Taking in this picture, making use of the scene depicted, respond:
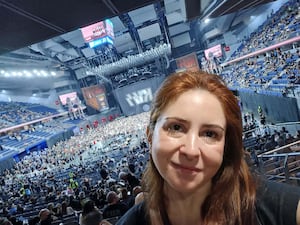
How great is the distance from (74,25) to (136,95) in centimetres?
4421

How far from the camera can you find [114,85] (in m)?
48.0

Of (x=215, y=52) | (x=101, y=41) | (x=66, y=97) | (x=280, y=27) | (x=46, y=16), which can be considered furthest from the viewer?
(x=66, y=97)

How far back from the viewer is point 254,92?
1912 centimetres

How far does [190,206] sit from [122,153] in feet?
60.6

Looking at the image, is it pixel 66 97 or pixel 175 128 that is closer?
pixel 175 128

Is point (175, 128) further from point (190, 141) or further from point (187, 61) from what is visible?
point (187, 61)

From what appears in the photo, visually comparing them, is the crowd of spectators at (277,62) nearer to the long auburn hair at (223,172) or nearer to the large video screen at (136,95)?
the long auburn hair at (223,172)

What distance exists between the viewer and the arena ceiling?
2307 mm

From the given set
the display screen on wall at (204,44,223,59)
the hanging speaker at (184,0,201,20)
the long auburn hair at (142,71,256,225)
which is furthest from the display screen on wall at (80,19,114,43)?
the long auburn hair at (142,71,256,225)

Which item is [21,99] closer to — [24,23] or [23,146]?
[23,146]

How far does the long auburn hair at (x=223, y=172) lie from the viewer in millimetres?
1088

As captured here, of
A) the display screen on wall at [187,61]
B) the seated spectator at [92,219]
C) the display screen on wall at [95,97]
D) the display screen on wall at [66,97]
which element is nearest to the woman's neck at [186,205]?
the seated spectator at [92,219]

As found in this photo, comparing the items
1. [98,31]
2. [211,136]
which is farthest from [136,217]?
[98,31]

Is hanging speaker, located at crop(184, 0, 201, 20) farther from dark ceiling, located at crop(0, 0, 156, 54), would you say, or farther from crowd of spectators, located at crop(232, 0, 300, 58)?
crowd of spectators, located at crop(232, 0, 300, 58)
